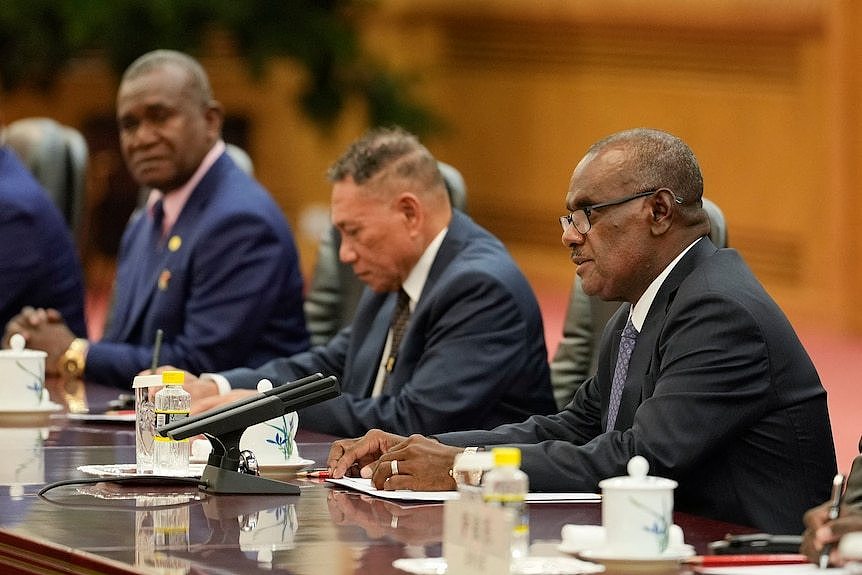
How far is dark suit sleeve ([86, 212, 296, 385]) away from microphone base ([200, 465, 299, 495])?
2108mm

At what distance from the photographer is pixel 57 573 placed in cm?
256

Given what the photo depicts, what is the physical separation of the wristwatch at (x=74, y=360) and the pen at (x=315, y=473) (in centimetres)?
197

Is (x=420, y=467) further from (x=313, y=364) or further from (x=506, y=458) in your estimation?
(x=313, y=364)

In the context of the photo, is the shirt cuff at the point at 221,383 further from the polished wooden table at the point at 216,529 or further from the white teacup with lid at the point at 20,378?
the polished wooden table at the point at 216,529

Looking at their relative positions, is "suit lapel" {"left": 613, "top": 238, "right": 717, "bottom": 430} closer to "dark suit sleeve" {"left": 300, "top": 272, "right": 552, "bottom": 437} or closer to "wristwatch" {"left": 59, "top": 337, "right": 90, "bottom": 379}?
"dark suit sleeve" {"left": 300, "top": 272, "right": 552, "bottom": 437}

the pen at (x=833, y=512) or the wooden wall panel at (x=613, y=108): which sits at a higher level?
the wooden wall panel at (x=613, y=108)

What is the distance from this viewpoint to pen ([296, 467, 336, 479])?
3.31 meters

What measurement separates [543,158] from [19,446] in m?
8.12

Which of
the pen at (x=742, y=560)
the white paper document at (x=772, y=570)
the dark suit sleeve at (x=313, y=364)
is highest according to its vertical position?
the dark suit sleeve at (x=313, y=364)

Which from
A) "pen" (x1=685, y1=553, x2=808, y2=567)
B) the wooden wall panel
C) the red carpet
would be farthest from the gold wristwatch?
the wooden wall panel

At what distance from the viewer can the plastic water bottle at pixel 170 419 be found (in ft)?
10.7

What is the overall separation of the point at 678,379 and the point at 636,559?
688mm

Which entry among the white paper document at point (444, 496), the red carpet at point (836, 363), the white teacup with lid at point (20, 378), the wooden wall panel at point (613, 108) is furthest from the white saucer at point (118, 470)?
the wooden wall panel at point (613, 108)

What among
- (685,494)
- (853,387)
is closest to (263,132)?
(853,387)
